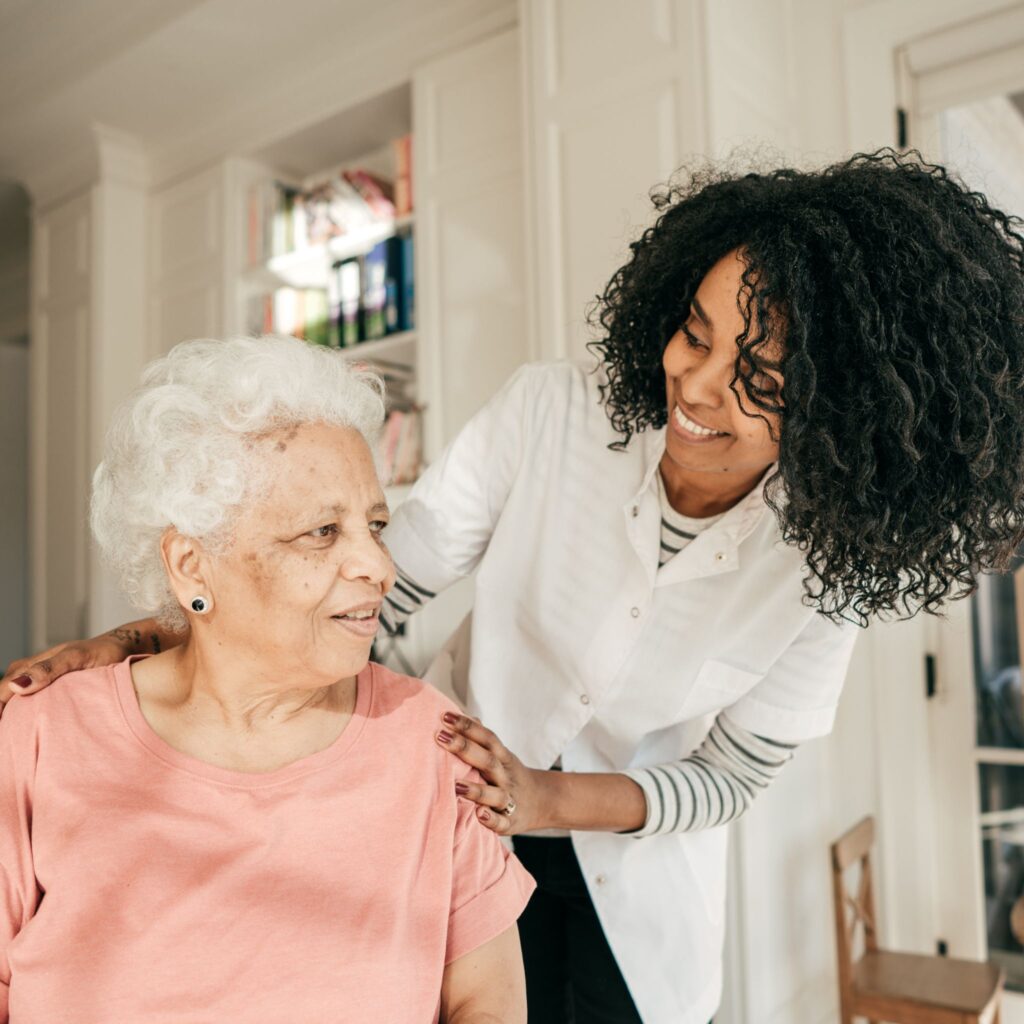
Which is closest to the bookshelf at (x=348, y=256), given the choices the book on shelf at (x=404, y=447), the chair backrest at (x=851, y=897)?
the book on shelf at (x=404, y=447)

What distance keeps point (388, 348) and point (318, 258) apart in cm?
57

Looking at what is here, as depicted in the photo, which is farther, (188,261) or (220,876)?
(188,261)

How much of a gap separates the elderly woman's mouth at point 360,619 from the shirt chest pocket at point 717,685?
1.67 ft

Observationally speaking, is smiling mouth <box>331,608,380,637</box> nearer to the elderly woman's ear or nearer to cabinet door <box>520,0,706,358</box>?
the elderly woman's ear

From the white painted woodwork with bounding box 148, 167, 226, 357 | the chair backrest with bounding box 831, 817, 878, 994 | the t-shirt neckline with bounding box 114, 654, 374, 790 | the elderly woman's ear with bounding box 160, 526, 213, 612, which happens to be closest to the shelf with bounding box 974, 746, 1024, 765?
the chair backrest with bounding box 831, 817, 878, 994

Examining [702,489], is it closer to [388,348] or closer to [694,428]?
[694,428]

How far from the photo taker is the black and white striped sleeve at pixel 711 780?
1.33 metres

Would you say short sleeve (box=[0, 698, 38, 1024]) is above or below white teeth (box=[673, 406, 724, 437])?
below

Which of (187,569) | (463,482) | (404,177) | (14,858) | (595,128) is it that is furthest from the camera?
(404,177)

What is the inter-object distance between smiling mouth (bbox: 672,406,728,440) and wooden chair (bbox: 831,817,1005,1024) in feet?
4.88

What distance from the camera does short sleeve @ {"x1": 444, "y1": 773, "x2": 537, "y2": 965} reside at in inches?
45.3

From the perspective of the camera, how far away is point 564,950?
158 centimetres

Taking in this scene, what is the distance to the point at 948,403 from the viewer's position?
43.3 inches

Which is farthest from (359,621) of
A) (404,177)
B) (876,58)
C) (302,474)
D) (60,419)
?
(60,419)
